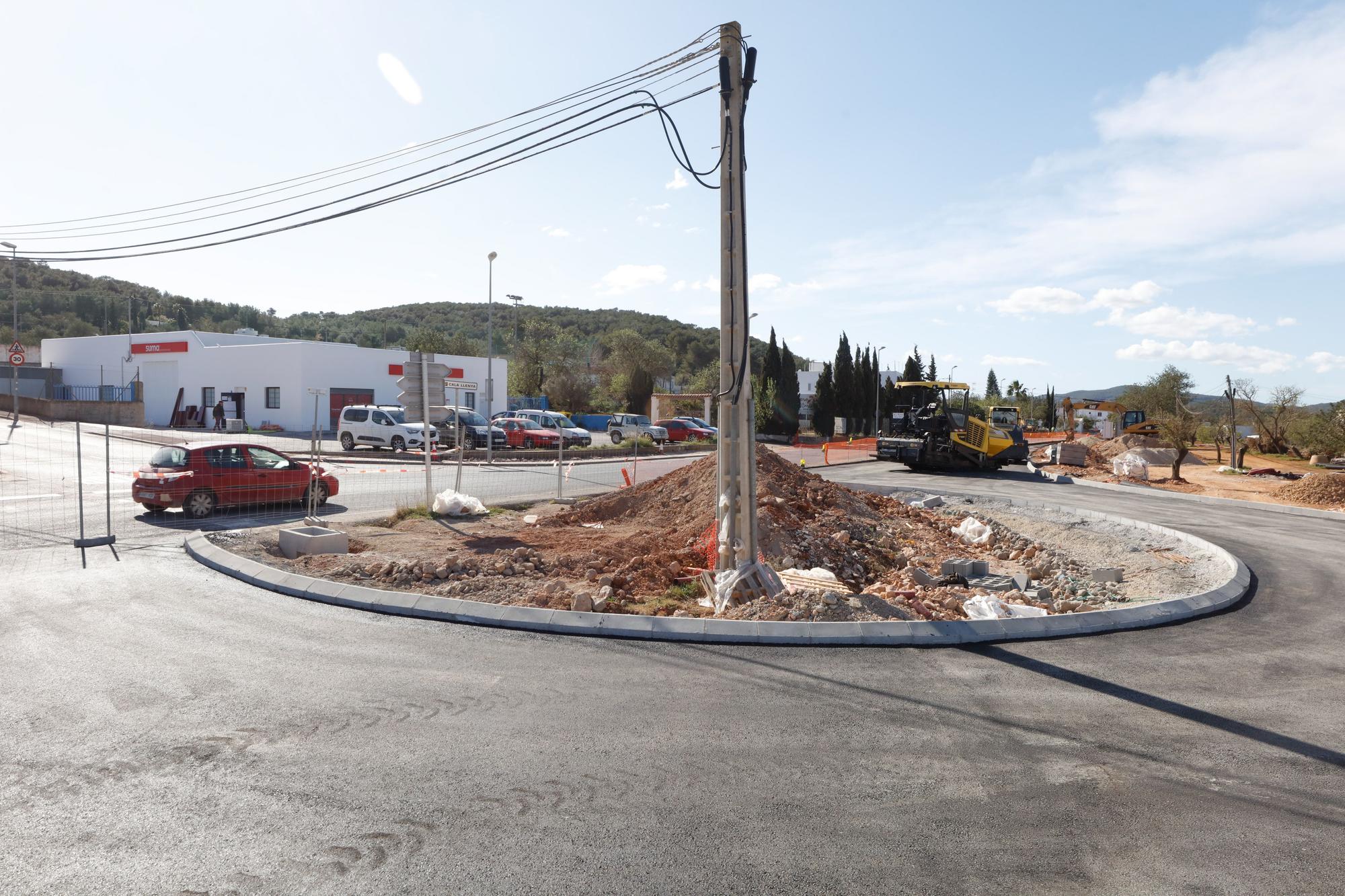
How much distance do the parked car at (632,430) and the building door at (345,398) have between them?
584 inches

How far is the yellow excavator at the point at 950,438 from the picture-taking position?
1067 inches

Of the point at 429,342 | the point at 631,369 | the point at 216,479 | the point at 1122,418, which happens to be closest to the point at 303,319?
the point at 429,342

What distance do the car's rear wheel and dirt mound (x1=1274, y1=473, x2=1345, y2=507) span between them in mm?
24558

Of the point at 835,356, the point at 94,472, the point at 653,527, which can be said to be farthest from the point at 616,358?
the point at 653,527

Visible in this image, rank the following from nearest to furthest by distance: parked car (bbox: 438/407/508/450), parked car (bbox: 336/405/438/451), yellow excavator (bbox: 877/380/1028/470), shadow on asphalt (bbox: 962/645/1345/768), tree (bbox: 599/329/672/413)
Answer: shadow on asphalt (bbox: 962/645/1345/768) → yellow excavator (bbox: 877/380/1028/470) → parked car (bbox: 438/407/508/450) → parked car (bbox: 336/405/438/451) → tree (bbox: 599/329/672/413)

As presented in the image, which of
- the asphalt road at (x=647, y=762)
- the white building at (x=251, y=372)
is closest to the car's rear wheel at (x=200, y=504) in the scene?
the asphalt road at (x=647, y=762)

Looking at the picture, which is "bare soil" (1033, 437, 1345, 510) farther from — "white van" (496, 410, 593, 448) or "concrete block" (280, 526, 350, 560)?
"concrete block" (280, 526, 350, 560)

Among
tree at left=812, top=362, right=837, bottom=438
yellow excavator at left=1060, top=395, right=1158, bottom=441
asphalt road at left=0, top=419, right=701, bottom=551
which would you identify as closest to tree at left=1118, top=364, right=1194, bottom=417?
yellow excavator at left=1060, top=395, right=1158, bottom=441

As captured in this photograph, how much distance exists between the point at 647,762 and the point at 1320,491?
22.7 m

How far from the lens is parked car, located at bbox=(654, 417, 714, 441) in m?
39.8

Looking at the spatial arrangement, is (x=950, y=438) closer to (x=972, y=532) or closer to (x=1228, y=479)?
(x=1228, y=479)

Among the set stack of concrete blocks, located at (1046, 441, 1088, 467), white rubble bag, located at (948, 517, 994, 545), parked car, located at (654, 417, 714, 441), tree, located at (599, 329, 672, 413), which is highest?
tree, located at (599, 329, 672, 413)

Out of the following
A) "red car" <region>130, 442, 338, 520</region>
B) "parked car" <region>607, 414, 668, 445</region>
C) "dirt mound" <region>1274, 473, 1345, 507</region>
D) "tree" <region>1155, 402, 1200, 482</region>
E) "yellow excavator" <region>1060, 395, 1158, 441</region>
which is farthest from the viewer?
"yellow excavator" <region>1060, 395, 1158, 441</region>

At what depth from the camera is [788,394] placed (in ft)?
182
